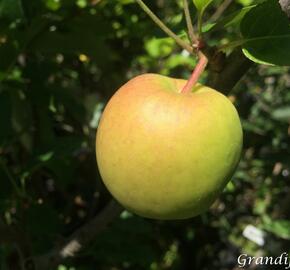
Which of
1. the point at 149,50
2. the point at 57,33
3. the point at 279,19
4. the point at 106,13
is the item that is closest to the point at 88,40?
the point at 57,33

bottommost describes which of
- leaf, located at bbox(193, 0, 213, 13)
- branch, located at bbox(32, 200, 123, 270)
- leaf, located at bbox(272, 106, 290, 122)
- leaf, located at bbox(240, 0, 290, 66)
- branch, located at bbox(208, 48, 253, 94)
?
leaf, located at bbox(272, 106, 290, 122)

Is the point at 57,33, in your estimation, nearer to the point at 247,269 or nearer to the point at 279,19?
the point at 279,19

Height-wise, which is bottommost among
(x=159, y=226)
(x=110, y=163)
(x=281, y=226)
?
(x=159, y=226)

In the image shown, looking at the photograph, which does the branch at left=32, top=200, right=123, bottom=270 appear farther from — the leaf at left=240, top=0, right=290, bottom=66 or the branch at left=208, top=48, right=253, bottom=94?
the leaf at left=240, top=0, right=290, bottom=66

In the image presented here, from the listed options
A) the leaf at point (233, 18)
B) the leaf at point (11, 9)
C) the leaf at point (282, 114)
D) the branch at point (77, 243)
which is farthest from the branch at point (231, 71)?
the leaf at point (282, 114)

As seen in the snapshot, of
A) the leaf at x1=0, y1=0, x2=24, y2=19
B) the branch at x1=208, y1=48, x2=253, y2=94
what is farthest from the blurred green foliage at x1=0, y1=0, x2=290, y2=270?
the branch at x1=208, y1=48, x2=253, y2=94

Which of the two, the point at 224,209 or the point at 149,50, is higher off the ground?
the point at 149,50

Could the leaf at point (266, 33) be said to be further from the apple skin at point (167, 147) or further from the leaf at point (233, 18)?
the apple skin at point (167, 147)
